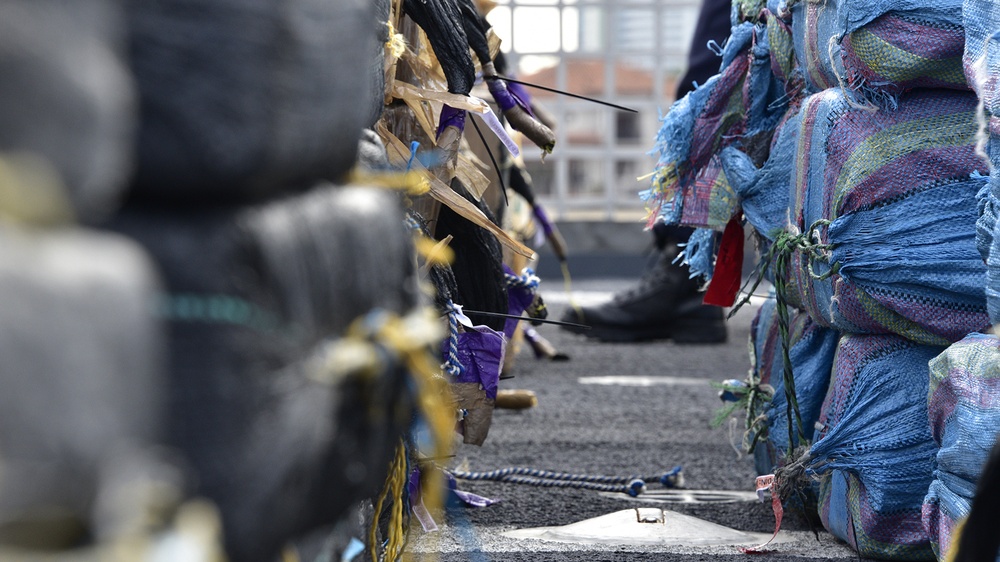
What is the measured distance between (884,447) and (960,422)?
0.86ft

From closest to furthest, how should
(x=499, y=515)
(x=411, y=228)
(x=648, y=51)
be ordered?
(x=411, y=228) → (x=499, y=515) → (x=648, y=51)

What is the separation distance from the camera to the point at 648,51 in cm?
823

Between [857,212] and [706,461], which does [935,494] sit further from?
[706,461]

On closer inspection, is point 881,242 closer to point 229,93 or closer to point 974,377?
point 974,377

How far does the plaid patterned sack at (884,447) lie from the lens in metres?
1.59

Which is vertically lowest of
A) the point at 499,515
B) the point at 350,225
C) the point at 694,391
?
the point at 694,391

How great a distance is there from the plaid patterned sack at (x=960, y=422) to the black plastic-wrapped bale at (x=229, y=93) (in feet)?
3.11

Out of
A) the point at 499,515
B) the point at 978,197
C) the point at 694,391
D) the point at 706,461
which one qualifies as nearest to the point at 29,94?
the point at 978,197

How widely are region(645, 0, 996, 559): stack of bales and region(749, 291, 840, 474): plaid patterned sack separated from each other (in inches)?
2.1

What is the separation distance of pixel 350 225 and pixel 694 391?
273 cm

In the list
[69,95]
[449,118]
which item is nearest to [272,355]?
[69,95]

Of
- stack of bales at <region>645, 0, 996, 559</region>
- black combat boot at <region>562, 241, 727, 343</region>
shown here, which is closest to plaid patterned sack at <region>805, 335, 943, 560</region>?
stack of bales at <region>645, 0, 996, 559</region>

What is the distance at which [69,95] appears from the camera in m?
0.47

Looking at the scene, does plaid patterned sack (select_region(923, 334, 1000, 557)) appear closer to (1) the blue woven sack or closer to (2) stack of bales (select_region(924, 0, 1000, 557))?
(2) stack of bales (select_region(924, 0, 1000, 557))
